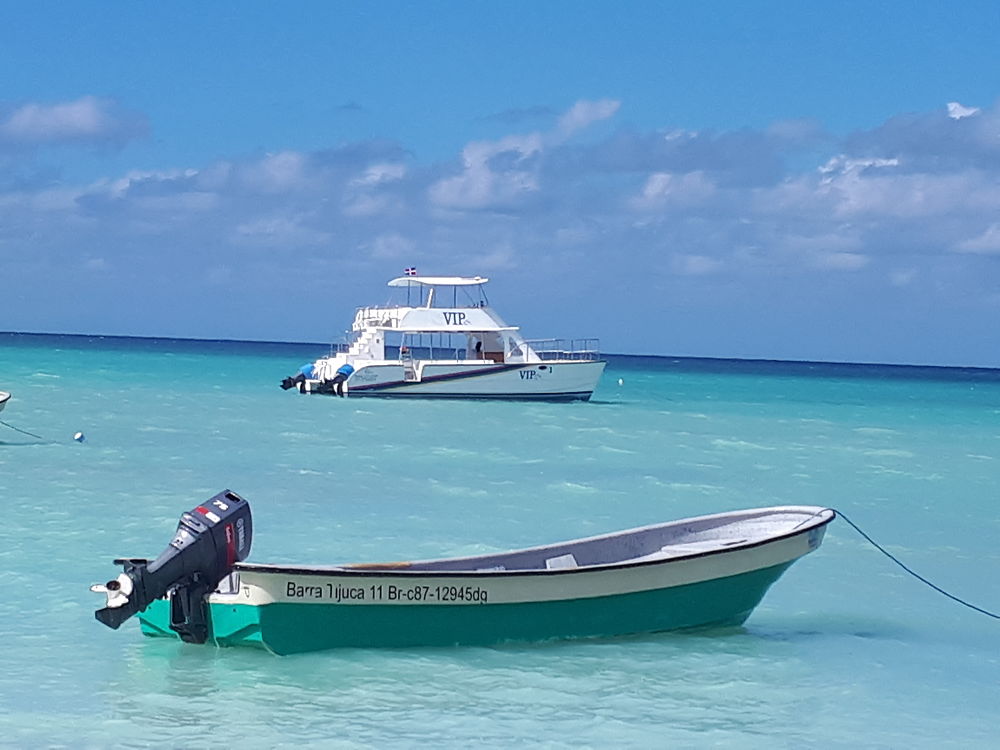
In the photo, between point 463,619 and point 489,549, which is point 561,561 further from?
point 489,549

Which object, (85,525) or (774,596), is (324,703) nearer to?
(774,596)

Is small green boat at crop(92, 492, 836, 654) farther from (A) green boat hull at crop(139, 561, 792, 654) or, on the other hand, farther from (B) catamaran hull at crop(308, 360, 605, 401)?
(B) catamaran hull at crop(308, 360, 605, 401)

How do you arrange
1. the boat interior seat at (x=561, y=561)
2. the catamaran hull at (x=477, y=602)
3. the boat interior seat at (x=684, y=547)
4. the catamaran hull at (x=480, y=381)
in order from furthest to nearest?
the catamaran hull at (x=480, y=381) < the boat interior seat at (x=684, y=547) < the boat interior seat at (x=561, y=561) < the catamaran hull at (x=477, y=602)

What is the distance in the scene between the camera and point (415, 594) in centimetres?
962

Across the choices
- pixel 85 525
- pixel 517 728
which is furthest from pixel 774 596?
pixel 85 525

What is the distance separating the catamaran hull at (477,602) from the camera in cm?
946

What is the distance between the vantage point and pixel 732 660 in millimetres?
10477

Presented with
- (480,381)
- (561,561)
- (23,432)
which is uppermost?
(480,381)

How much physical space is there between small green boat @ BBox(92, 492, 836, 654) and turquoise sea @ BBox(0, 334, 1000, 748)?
0.21 m

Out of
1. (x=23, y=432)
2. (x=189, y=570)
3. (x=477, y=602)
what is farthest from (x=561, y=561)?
(x=23, y=432)

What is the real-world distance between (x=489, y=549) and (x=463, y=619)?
6031 mm

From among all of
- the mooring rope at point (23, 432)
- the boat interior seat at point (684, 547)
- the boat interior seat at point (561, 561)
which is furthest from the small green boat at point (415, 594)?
the mooring rope at point (23, 432)

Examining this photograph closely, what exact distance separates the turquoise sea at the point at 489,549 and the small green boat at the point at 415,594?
0.21m

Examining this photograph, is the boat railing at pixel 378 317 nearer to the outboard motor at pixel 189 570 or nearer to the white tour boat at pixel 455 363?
the white tour boat at pixel 455 363
